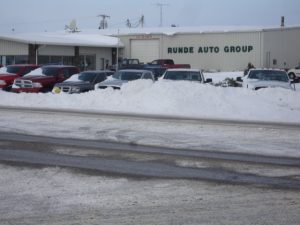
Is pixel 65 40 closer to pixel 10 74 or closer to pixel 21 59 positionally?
pixel 21 59

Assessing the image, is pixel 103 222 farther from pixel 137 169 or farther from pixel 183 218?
pixel 137 169

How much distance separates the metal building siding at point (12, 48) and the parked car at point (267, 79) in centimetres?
2778

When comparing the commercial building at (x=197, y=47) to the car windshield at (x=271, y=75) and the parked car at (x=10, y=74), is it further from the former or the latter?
the car windshield at (x=271, y=75)

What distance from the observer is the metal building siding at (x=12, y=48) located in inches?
1882

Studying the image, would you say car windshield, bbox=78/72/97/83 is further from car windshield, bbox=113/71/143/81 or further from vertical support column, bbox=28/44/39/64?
vertical support column, bbox=28/44/39/64

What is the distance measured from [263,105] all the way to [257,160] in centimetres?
1035

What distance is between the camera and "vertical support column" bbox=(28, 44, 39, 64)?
→ 1869 inches

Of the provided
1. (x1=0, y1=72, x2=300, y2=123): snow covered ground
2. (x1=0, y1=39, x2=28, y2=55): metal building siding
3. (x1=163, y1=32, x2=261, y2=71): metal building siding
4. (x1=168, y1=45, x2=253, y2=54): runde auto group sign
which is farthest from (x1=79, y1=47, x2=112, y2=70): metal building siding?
(x1=0, y1=72, x2=300, y2=123): snow covered ground

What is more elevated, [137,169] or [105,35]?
[105,35]

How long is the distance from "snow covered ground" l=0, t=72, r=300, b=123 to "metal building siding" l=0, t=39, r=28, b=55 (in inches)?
990

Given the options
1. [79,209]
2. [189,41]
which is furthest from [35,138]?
[189,41]

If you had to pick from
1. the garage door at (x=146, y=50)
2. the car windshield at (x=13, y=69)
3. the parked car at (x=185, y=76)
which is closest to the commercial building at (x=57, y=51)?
the garage door at (x=146, y=50)

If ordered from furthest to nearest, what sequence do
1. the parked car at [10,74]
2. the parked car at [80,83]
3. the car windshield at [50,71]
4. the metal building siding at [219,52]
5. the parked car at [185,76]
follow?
the metal building siding at [219,52], the parked car at [10,74], the car windshield at [50,71], the parked car at [80,83], the parked car at [185,76]

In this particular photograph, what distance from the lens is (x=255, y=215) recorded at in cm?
665
